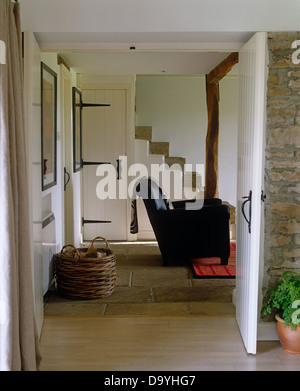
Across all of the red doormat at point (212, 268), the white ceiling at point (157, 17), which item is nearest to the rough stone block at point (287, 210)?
the white ceiling at point (157, 17)

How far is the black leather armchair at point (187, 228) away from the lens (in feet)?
18.4

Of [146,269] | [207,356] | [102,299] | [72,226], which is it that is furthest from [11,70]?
[72,226]

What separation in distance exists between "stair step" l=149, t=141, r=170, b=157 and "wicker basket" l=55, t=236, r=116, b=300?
141 inches

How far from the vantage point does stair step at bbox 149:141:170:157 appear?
7.92 m

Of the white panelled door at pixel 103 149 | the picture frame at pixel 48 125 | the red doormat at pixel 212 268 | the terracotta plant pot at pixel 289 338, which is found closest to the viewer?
the terracotta plant pot at pixel 289 338

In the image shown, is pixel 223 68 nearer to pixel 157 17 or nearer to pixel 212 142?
pixel 212 142

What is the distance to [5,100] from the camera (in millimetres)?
2328

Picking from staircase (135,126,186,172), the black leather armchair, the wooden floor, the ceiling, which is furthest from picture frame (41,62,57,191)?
staircase (135,126,186,172)

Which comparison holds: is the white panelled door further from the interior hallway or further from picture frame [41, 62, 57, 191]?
picture frame [41, 62, 57, 191]

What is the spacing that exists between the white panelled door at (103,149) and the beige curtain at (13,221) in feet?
14.1

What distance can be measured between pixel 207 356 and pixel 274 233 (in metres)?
1.00

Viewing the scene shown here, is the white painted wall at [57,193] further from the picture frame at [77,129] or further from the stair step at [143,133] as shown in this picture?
the stair step at [143,133]

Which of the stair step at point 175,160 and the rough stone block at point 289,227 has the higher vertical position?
the stair step at point 175,160
